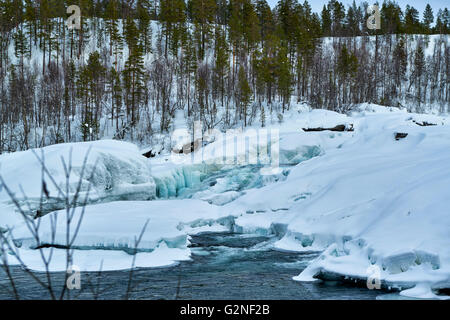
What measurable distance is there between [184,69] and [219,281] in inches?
1507

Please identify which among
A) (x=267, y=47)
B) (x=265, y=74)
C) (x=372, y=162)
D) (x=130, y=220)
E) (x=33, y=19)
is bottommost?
(x=130, y=220)

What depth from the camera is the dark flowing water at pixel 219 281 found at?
602 cm

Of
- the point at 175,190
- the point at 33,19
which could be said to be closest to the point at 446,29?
the point at 33,19

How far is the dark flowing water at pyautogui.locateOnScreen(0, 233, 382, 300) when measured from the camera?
6.02m

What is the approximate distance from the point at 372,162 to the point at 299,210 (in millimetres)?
2523

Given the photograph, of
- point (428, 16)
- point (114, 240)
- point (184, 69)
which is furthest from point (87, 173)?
point (428, 16)

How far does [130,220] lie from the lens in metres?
9.23

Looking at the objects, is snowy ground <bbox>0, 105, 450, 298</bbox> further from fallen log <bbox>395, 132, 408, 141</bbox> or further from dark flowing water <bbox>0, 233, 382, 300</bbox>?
dark flowing water <bbox>0, 233, 382, 300</bbox>

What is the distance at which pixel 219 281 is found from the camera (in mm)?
6809

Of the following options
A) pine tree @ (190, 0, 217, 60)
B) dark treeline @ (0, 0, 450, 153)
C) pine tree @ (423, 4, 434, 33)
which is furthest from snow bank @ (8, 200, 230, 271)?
pine tree @ (423, 4, 434, 33)

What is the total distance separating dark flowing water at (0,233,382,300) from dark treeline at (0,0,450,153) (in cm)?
2299

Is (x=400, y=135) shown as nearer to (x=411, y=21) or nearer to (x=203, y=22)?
(x=203, y=22)

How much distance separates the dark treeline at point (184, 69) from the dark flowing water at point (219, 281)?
2299cm

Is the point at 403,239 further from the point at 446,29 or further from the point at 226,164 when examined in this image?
the point at 446,29
